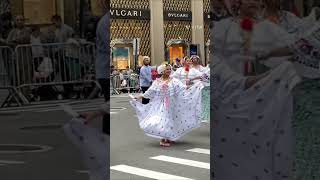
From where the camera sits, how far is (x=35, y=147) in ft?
12.1

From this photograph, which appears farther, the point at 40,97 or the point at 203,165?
the point at 203,165

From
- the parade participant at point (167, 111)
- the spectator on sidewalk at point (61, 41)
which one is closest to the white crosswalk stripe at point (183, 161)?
the parade participant at point (167, 111)

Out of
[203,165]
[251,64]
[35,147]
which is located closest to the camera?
[251,64]

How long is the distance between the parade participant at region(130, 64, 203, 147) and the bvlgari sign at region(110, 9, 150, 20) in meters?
20.3

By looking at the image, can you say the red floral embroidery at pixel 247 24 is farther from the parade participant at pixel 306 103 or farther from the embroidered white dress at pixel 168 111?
the embroidered white dress at pixel 168 111

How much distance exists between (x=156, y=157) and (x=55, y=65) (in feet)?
16.2

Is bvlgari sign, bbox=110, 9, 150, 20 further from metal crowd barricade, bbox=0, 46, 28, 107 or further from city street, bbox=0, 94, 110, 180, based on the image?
metal crowd barricade, bbox=0, 46, 28, 107

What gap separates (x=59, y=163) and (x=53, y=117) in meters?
0.36

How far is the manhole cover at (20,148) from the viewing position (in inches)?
142

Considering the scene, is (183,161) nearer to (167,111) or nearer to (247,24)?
(167,111)

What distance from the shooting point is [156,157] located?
A: 8.37 m

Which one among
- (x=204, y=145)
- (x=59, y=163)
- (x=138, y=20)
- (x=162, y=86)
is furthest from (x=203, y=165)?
(x=138, y=20)

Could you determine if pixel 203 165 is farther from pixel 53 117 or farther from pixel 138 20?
pixel 138 20

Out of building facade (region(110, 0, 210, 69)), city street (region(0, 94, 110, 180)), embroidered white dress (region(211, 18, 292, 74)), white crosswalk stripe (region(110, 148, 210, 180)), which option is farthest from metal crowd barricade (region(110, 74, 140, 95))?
embroidered white dress (region(211, 18, 292, 74))
